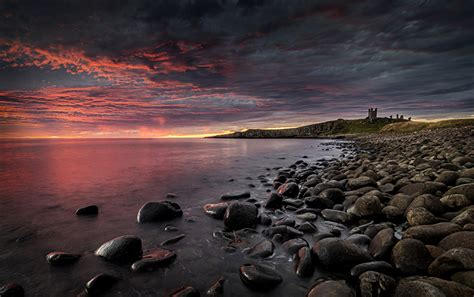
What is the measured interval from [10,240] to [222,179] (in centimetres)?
977

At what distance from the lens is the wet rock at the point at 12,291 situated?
138 inches

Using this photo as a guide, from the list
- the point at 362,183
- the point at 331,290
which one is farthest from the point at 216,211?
the point at 362,183

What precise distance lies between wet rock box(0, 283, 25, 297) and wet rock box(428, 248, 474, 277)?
6361mm

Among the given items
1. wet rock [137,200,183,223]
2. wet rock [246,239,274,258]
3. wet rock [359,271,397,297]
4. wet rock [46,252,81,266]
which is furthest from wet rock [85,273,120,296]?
wet rock [359,271,397,297]

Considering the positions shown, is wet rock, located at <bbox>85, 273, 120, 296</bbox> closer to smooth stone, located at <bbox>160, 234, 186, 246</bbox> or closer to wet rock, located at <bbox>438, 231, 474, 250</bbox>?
smooth stone, located at <bbox>160, 234, 186, 246</bbox>

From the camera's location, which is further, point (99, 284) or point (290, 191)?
point (290, 191)

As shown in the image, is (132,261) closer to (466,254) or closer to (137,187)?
(466,254)

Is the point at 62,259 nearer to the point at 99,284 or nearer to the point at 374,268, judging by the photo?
the point at 99,284

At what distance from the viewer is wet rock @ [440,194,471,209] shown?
16.4 feet

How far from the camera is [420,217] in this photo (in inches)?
192

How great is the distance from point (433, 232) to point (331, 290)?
244cm

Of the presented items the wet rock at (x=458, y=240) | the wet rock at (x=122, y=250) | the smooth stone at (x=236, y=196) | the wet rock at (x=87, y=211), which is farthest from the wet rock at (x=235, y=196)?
the wet rock at (x=458, y=240)

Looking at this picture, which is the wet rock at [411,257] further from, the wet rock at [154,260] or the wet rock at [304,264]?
the wet rock at [154,260]

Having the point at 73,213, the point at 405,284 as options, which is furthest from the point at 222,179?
the point at 405,284
